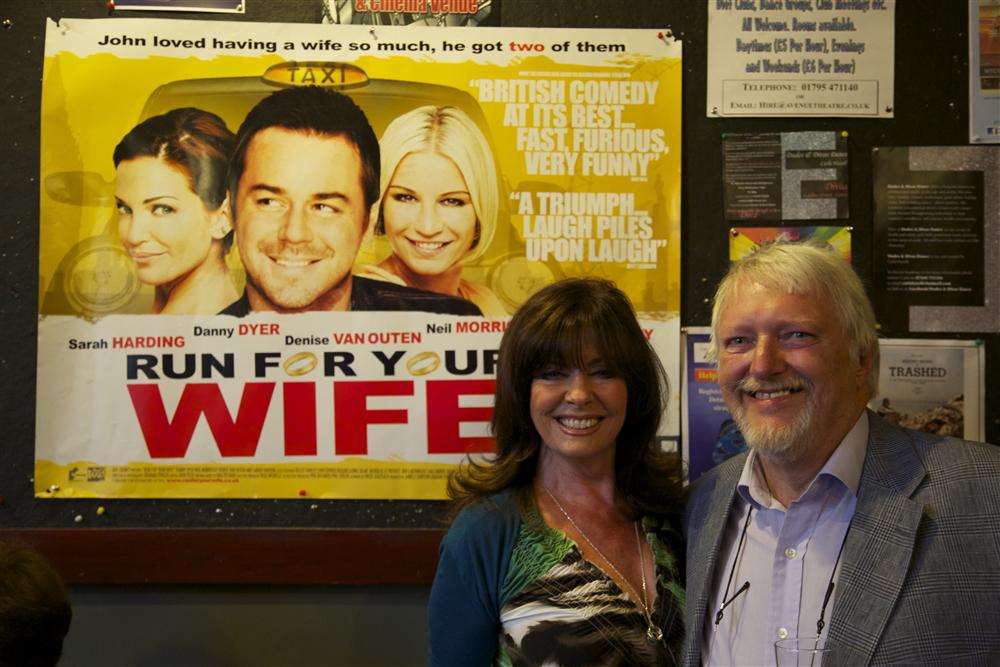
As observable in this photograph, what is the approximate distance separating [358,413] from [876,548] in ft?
4.02

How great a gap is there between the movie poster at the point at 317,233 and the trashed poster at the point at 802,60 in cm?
15

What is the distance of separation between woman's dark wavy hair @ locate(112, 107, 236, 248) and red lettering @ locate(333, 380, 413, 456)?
475mm

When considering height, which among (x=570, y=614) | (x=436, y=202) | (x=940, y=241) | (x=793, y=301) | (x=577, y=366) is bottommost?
(x=570, y=614)

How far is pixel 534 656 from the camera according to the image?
1.36m

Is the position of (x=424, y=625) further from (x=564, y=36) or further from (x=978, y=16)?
(x=978, y=16)

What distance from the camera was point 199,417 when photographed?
6.73 feet

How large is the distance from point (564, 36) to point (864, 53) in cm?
75

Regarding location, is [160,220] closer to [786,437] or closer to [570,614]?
[570,614]

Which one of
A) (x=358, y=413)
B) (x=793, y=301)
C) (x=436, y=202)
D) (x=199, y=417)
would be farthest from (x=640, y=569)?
(x=199, y=417)

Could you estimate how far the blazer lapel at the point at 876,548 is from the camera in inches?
47.0

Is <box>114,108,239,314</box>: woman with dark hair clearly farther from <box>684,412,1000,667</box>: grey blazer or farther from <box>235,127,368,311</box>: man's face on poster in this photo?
<box>684,412,1000,667</box>: grey blazer

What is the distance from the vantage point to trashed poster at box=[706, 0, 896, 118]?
6.86 ft

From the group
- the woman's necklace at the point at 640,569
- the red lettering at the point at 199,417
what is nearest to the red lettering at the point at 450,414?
the red lettering at the point at 199,417

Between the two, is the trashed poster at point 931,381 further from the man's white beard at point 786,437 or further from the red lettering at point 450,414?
the red lettering at point 450,414
